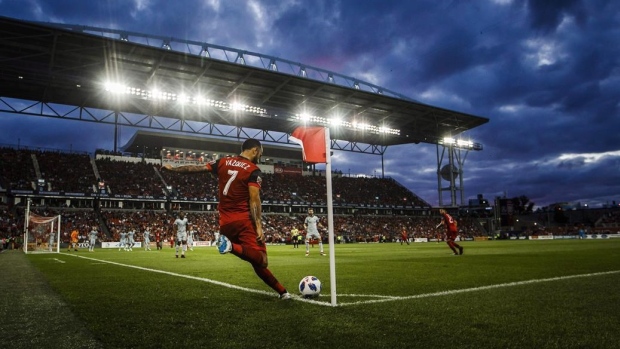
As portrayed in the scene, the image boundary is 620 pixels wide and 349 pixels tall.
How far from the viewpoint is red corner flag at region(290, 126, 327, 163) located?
5.61 meters

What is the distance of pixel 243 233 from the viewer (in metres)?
5.50

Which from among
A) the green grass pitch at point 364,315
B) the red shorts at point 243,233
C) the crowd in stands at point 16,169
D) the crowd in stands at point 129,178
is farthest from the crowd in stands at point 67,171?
the red shorts at point 243,233

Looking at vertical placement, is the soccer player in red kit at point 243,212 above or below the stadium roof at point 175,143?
below

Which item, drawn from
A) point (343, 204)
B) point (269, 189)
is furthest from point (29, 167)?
point (343, 204)

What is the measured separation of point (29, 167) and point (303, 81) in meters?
30.0

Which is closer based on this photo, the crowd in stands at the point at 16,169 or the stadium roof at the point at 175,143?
the crowd in stands at the point at 16,169

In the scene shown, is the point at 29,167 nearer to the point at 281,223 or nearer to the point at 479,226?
the point at 281,223

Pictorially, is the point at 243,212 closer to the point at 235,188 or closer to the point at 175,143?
the point at 235,188

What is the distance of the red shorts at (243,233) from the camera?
5465 mm

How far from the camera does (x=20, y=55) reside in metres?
32.3

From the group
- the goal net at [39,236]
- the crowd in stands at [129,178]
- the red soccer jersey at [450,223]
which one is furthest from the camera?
the crowd in stands at [129,178]

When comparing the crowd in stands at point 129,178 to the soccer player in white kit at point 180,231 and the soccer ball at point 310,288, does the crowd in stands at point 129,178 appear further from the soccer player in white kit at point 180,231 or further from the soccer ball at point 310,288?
the soccer ball at point 310,288

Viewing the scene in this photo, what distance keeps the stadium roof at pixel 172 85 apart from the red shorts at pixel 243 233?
100 feet

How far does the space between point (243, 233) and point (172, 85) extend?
36.9m
